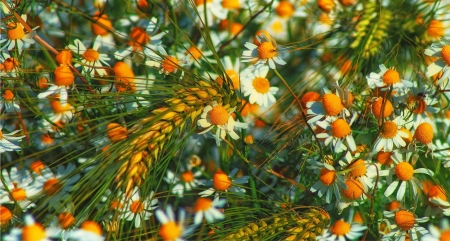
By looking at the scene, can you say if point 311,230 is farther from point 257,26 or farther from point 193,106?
point 257,26

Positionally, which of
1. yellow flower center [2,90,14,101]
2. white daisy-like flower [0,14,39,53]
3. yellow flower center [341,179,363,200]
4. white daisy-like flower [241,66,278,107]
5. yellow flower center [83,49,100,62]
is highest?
white daisy-like flower [0,14,39,53]

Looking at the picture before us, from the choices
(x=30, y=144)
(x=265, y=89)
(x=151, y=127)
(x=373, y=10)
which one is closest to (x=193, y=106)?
(x=151, y=127)

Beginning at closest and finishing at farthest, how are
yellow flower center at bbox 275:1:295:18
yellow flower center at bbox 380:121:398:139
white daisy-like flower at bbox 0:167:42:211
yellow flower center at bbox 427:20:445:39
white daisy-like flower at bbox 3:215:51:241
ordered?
white daisy-like flower at bbox 3:215:51:241 → yellow flower center at bbox 380:121:398:139 → white daisy-like flower at bbox 0:167:42:211 → yellow flower center at bbox 427:20:445:39 → yellow flower center at bbox 275:1:295:18

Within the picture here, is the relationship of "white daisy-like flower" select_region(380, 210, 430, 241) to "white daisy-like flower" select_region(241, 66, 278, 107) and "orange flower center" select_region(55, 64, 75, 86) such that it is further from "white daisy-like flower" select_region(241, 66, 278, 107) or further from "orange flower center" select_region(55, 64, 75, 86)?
"orange flower center" select_region(55, 64, 75, 86)

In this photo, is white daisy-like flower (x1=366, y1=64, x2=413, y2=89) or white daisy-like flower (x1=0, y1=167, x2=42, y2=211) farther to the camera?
white daisy-like flower (x1=0, y1=167, x2=42, y2=211)

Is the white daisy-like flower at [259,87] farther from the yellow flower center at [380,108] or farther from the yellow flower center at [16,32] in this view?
the yellow flower center at [16,32]

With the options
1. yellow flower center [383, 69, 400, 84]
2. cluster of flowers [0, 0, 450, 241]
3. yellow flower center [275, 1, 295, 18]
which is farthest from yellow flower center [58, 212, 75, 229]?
yellow flower center [275, 1, 295, 18]

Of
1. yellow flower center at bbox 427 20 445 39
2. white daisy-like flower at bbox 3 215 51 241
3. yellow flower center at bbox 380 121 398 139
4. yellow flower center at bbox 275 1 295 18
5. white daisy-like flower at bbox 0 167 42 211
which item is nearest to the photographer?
white daisy-like flower at bbox 3 215 51 241
